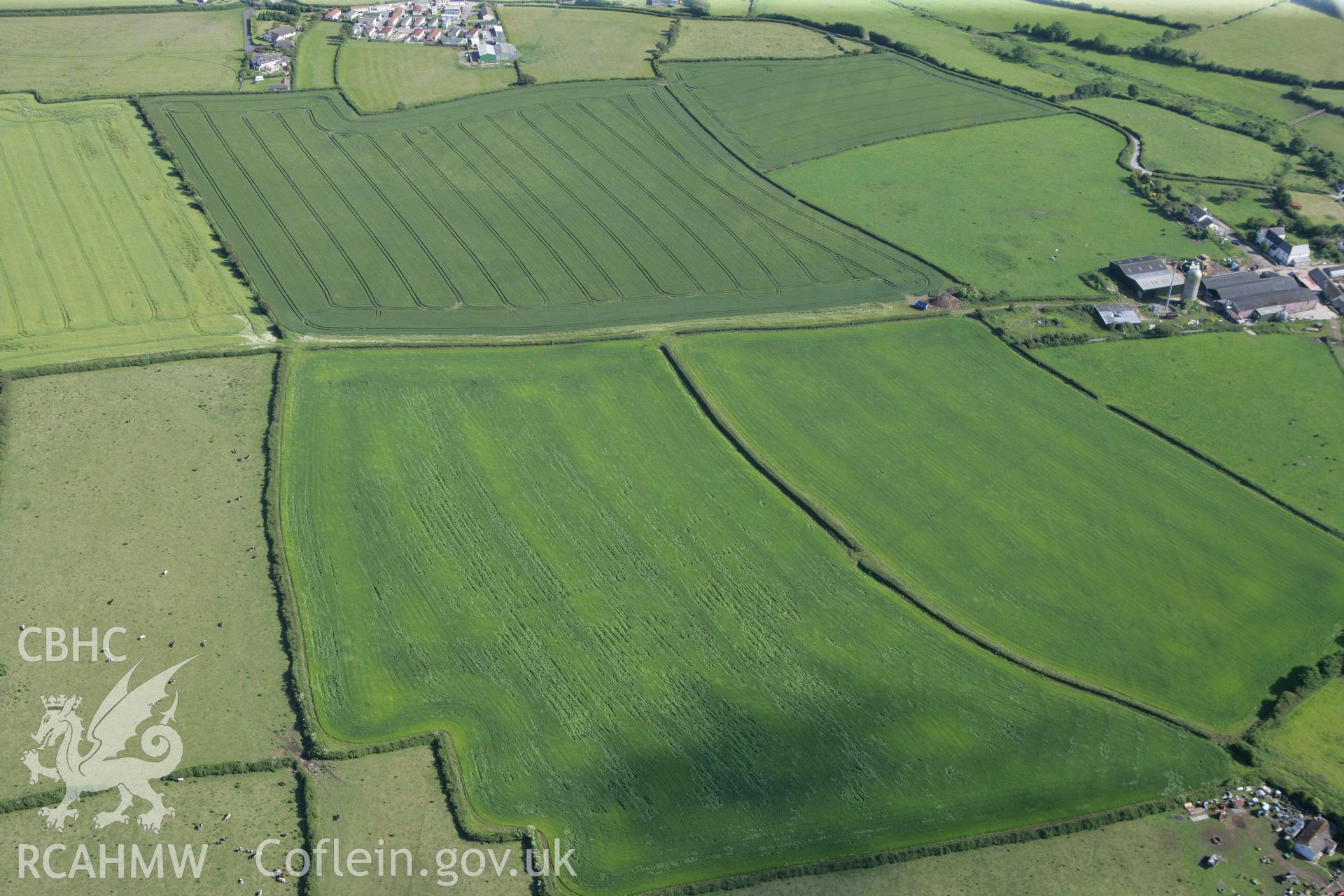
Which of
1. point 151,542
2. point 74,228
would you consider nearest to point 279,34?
point 74,228

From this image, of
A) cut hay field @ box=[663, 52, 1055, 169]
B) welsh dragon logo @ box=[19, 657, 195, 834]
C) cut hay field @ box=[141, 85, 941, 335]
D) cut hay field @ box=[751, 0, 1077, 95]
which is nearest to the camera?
welsh dragon logo @ box=[19, 657, 195, 834]

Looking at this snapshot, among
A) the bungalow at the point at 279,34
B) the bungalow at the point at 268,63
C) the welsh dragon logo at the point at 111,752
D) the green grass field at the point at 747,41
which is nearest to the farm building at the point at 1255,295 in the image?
the green grass field at the point at 747,41

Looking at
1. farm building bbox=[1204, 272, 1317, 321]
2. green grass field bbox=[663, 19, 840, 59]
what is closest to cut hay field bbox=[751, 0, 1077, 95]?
green grass field bbox=[663, 19, 840, 59]

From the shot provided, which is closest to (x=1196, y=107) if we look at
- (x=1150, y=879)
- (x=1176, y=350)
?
(x=1176, y=350)

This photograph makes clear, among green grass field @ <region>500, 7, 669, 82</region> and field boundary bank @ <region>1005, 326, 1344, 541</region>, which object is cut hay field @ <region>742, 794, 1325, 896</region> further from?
green grass field @ <region>500, 7, 669, 82</region>

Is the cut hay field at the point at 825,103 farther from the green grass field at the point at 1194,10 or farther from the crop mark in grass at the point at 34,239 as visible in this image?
the crop mark in grass at the point at 34,239

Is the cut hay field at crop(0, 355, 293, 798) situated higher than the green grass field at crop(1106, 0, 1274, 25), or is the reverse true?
the green grass field at crop(1106, 0, 1274, 25)

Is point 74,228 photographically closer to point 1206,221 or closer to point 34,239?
point 34,239
